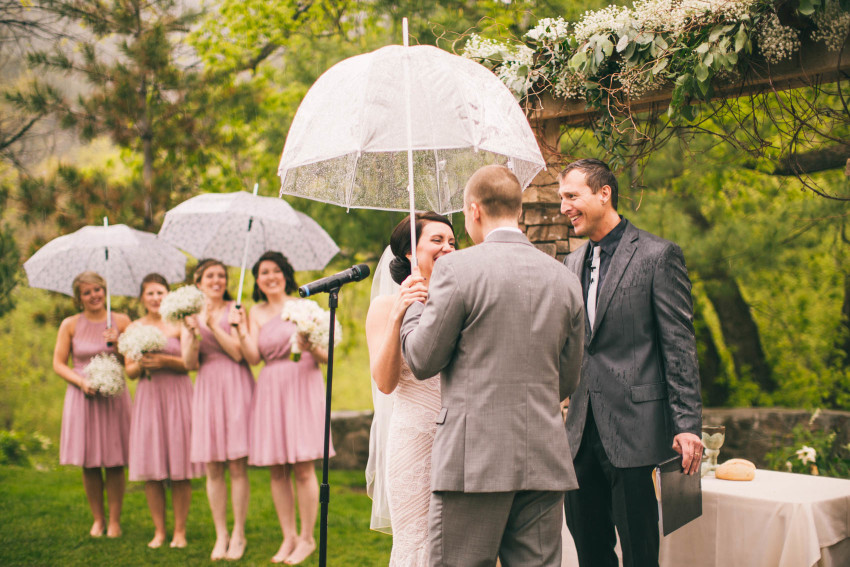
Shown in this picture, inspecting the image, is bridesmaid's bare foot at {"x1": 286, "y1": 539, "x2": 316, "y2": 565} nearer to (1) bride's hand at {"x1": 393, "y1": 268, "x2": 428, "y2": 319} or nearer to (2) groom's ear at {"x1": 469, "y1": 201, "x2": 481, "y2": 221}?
(1) bride's hand at {"x1": 393, "y1": 268, "x2": 428, "y2": 319}

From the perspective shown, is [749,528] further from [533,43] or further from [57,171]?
[57,171]

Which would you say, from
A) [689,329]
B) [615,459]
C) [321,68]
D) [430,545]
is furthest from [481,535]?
[321,68]

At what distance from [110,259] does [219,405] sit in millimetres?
1636

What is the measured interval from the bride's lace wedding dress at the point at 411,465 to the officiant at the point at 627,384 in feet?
1.99

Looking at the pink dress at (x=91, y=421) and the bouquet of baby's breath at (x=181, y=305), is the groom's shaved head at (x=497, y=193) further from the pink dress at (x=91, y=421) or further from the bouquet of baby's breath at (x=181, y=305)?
the pink dress at (x=91, y=421)

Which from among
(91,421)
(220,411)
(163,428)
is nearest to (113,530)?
(91,421)

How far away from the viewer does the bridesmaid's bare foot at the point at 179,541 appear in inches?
204

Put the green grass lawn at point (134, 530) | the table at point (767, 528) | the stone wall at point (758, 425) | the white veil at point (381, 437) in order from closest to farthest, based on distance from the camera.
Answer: the table at point (767, 528) → the white veil at point (381, 437) → the green grass lawn at point (134, 530) → the stone wall at point (758, 425)

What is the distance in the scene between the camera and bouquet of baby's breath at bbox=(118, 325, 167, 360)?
515 centimetres

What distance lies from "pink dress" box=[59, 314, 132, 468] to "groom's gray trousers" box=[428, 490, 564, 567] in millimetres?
4015

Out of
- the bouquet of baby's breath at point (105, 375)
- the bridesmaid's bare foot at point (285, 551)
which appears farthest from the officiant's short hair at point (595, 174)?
the bouquet of baby's breath at point (105, 375)

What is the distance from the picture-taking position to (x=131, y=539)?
546 cm

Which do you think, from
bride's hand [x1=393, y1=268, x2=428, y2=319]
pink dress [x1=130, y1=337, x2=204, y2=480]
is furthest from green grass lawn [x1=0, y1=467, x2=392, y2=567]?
bride's hand [x1=393, y1=268, x2=428, y2=319]

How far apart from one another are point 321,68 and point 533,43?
4.42 metres
